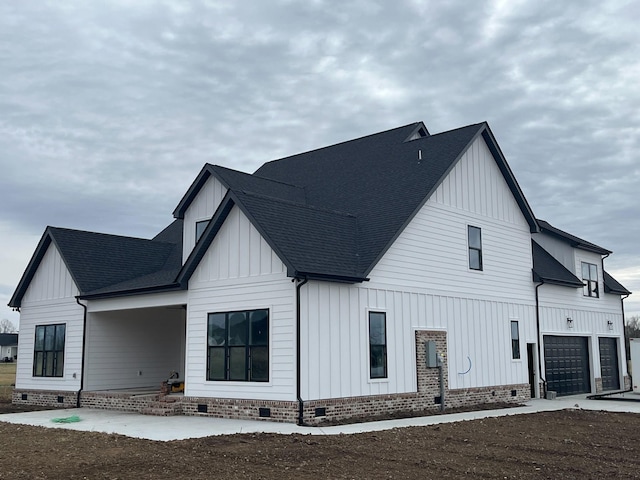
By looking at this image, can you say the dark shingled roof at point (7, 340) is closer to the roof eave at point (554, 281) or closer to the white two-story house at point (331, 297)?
the white two-story house at point (331, 297)

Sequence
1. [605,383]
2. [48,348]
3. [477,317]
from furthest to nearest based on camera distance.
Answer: [605,383] < [48,348] < [477,317]

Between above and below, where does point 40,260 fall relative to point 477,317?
above

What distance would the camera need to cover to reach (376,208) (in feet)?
67.0

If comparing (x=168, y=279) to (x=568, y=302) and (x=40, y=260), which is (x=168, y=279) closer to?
(x=40, y=260)

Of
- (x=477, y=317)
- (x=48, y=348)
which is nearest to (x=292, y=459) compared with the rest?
(x=477, y=317)

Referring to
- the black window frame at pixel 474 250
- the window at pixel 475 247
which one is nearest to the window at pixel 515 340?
the black window frame at pixel 474 250

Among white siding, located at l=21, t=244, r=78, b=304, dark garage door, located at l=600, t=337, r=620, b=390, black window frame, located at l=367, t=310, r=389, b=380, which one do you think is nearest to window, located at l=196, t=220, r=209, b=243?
white siding, located at l=21, t=244, r=78, b=304

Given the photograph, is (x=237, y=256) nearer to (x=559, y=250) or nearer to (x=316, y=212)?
(x=316, y=212)

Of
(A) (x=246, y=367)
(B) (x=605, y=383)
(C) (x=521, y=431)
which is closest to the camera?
(C) (x=521, y=431)

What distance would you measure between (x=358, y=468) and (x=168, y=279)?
38.0ft

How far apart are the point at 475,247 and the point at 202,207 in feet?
29.5

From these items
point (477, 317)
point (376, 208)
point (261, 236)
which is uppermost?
point (376, 208)

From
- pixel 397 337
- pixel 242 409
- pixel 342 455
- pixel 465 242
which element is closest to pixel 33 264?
pixel 242 409

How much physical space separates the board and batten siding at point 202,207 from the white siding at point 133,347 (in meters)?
3.61
